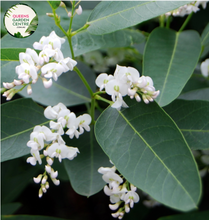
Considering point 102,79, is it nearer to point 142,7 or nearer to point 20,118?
point 142,7

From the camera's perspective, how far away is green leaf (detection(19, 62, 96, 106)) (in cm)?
103

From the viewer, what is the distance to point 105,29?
83 centimetres

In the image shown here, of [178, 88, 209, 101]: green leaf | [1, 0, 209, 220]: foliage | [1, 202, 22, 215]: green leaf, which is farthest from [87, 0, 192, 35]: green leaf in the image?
[1, 202, 22, 215]: green leaf

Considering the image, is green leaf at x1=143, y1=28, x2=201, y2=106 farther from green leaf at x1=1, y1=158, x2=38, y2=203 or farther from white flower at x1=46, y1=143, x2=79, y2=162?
green leaf at x1=1, y1=158, x2=38, y2=203

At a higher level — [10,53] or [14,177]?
[10,53]

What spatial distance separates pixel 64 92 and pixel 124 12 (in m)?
0.44

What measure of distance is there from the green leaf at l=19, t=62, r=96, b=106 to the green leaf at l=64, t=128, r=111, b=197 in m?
0.17

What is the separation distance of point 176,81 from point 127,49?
50 cm

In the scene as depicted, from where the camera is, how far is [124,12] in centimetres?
82

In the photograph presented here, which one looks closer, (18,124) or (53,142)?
(53,142)

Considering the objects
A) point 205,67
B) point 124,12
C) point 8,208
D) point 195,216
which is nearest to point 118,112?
point 124,12
